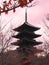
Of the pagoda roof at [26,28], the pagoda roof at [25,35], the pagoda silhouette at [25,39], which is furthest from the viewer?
the pagoda roof at [26,28]

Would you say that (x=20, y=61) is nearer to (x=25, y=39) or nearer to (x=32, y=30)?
(x=25, y=39)

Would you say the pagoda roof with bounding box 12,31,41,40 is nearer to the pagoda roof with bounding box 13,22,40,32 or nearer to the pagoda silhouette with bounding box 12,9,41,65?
the pagoda silhouette with bounding box 12,9,41,65

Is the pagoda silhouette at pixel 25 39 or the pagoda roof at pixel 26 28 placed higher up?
the pagoda roof at pixel 26 28

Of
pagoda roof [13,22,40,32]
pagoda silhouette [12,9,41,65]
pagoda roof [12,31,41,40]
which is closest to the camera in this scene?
pagoda silhouette [12,9,41,65]

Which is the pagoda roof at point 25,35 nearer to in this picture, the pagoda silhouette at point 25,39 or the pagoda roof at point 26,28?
the pagoda silhouette at point 25,39

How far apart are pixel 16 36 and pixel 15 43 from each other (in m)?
1.64

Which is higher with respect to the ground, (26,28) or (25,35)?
(26,28)

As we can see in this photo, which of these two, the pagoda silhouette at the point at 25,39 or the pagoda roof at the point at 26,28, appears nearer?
the pagoda silhouette at the point at 25,39

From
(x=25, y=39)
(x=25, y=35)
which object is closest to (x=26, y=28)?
(x=25, y=35)

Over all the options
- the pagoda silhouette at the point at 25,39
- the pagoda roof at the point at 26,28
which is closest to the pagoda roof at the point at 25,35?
the pagoda silhouette at the point at 25,39

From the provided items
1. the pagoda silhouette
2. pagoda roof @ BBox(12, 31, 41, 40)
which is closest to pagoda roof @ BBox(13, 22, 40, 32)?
the pagoda silhouette

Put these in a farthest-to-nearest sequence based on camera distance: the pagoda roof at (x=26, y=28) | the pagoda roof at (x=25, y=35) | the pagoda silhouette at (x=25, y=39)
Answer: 1. the pagoda roof at (x=26, y=28)
2. the pagoda roof at (x=25, y=35)
3. the pagoda silhouette at (x=25, y=39)

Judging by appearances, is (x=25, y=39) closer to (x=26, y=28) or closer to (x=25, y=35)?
(x=25, y=35)

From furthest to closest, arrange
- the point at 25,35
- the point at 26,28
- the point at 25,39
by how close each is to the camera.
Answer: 1. the point at 26,28
2. the point at 25,35
3. the point at 25,39
